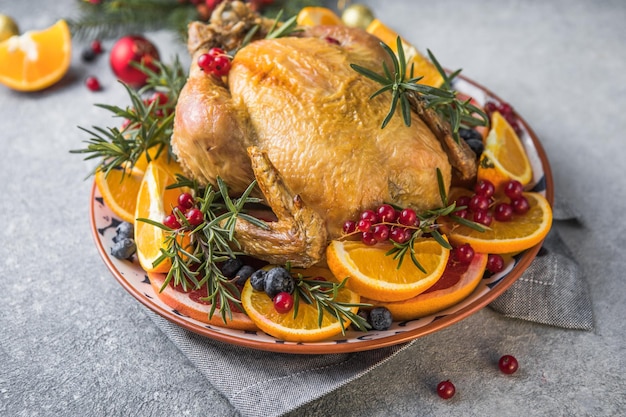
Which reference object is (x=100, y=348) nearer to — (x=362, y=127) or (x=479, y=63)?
(x=362, y=127)

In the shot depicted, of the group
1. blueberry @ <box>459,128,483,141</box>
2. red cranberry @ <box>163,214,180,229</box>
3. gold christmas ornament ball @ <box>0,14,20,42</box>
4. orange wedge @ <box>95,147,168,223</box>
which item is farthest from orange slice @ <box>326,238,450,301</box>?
gold christmas ornament ball @ <box>0,14,20,42</box>

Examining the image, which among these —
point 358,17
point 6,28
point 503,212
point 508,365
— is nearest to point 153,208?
point 503,212

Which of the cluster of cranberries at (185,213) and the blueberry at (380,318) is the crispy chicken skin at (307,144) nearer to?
the cluster of cranberries at (185,213)

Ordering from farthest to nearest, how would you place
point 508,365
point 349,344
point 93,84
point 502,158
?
point 93,84, point 502,158, point 508,365, point 349,344

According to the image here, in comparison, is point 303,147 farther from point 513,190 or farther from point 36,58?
point 36,58

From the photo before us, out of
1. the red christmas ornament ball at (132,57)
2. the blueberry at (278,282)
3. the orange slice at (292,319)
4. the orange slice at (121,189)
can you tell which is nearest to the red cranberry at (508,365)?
the orange slice at (292,319)

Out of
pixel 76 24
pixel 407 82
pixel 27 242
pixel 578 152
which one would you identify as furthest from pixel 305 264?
Answer: pixel 76 24
